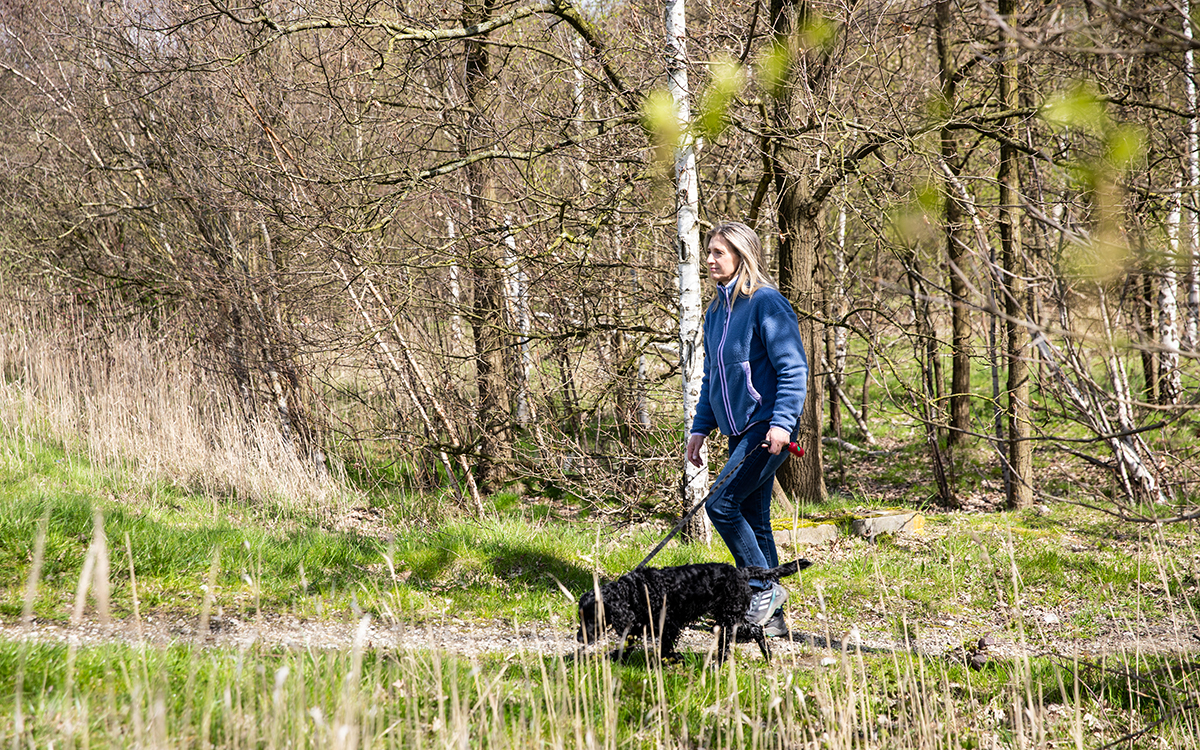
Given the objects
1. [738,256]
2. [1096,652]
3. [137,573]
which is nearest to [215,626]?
[137,573]

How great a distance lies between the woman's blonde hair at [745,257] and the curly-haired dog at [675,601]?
1447 millimetres

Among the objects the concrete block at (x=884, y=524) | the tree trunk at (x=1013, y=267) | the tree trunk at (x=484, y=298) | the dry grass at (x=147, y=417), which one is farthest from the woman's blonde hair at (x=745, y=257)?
the dry grass at (x=147, y=417)

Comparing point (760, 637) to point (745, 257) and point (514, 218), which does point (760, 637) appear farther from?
point (514, 218)

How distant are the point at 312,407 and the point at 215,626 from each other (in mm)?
5766

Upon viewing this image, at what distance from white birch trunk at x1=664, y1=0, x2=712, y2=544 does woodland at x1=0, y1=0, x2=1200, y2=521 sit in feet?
0.08

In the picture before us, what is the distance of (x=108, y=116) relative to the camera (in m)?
11.1

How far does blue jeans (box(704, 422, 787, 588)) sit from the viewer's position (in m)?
4.18

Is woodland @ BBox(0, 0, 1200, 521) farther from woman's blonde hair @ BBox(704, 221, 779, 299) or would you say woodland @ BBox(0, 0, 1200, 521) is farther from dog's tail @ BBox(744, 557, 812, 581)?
dog's tail @ BBox(744, 557, 812, 581)

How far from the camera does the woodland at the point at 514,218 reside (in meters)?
6.84

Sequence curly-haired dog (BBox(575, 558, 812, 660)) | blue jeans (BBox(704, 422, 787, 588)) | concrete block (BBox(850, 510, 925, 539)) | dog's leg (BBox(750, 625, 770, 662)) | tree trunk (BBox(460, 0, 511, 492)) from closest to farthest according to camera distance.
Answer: curly-haired dog (BBox(575, 558, 812, 660))
dog's leg (BBox(750, 625, 770, 662))
blue jeans (BBox(704, 422, 787, 588))
concrete block (BBox(850, 510, 925, 539))
tree trunk (BBox(460, 0, 511, 492))

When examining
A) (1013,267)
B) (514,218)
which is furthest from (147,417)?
(1013,267)

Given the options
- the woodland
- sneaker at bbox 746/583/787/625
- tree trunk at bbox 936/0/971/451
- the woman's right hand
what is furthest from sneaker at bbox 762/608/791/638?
tree trunk at bbox 936/0/971/451

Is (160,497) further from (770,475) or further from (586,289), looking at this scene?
(770,475)

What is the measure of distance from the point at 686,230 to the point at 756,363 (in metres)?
2.18
